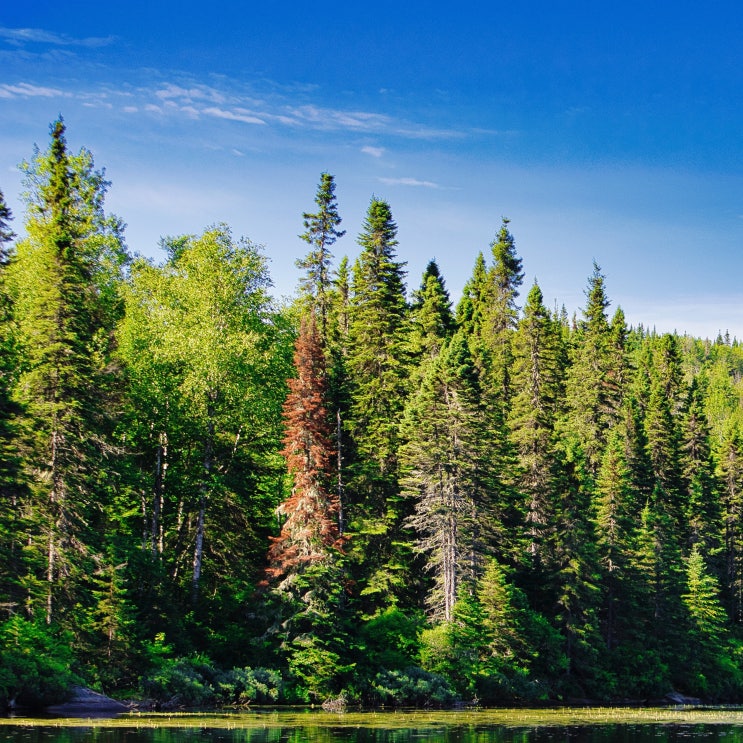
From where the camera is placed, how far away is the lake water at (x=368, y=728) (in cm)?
2305

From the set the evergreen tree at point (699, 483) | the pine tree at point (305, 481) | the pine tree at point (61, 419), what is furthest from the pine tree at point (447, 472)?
the evergreen tree at point (699, 483)

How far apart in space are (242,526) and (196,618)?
5.81 m

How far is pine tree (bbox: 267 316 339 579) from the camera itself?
38719 mm

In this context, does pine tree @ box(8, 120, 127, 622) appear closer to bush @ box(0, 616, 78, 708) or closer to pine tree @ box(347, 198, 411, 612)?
bush @ box(0, 616, 78, 708)

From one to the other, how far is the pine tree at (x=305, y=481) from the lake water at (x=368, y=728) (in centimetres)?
715

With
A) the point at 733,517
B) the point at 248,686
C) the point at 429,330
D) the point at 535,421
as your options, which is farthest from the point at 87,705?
the point at 733,517

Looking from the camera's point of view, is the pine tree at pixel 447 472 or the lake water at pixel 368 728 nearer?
the lake water at pixel 368 728

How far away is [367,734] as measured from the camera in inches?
991

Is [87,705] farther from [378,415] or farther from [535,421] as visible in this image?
[535,421]

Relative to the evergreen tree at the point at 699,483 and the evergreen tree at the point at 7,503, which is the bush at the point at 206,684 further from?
the evergreen tree at the point at 699,483

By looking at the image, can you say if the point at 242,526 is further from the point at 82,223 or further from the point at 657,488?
the point at 657,488

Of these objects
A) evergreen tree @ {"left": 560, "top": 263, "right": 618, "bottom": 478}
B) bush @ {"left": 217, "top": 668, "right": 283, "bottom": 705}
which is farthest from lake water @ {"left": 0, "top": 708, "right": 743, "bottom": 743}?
evergreen tree @ {"left": 560, "top": 263, "right": 618, "bottom": 478}

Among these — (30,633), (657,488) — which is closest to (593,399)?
(657,488)

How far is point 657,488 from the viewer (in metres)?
68.2
